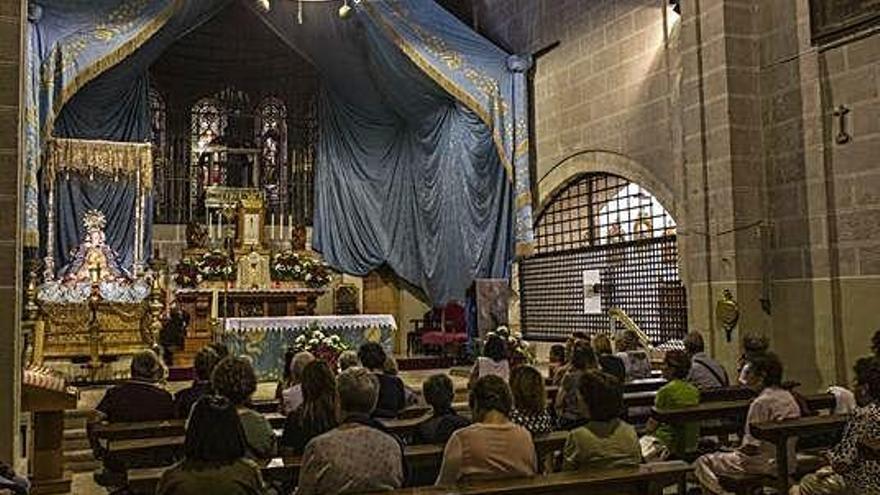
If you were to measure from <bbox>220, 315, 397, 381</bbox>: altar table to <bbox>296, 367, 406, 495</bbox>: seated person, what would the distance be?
6.73 meters

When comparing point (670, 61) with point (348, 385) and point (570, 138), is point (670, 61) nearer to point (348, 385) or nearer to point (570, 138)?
point (570, 138)

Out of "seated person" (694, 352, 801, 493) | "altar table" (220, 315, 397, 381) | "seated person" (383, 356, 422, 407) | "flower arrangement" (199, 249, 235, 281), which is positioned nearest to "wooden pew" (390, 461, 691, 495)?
"seated person" (694, 352, 801, 493)

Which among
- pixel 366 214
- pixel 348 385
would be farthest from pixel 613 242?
pixel 348 385

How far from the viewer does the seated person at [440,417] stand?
3.67m

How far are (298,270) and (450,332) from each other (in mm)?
2571

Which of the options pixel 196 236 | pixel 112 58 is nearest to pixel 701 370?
pixel 112 58

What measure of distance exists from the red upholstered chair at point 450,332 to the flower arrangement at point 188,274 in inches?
142

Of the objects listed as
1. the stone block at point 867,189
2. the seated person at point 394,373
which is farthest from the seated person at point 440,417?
the stone block at point 867,189

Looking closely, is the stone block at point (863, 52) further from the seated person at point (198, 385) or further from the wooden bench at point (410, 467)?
the seated person at point (198, 385)

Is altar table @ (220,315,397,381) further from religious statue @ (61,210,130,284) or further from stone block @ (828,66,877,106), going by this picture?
stone block @ (828,66,877,106)

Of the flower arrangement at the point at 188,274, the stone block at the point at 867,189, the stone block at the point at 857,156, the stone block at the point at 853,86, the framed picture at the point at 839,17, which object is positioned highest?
the framed picture at the point at 839,17

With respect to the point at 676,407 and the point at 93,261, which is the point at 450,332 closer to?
the point at 93,261

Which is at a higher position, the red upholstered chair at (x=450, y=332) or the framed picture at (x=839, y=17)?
the framed picture at (x=839, y=17)

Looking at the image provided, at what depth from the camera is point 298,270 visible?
12531mm
